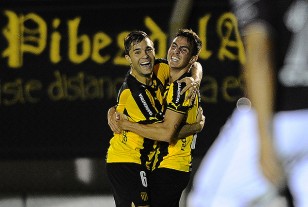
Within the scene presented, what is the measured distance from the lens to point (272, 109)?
173 centimetres

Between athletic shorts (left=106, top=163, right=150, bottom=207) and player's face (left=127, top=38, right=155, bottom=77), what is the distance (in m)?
0.48

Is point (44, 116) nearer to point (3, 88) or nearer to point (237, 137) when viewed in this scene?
point (3, 88)

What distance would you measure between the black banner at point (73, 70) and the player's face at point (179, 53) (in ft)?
10.3

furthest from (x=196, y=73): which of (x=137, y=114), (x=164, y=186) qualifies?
(x=164, y=186)

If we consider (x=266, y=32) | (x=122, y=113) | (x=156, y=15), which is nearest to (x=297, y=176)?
(x=266, y=32)

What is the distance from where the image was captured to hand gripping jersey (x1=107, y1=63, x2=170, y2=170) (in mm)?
4785

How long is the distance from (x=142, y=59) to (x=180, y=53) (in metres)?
0.20

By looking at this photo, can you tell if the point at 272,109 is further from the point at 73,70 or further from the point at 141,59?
the point at 73,70

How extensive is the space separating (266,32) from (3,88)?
6.52 meters

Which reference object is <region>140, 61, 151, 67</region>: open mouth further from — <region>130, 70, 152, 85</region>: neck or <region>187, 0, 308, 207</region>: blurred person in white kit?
<region>187, 0, 308, 207</region>: blurred person in white kit

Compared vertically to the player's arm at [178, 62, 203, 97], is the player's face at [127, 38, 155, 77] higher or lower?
higher

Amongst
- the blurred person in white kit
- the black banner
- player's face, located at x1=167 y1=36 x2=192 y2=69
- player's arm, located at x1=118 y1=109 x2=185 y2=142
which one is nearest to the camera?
the blurred person in white kit

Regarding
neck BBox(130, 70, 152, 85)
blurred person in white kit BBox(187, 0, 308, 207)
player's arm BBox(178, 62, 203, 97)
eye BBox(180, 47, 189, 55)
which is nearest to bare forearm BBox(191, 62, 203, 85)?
player's arm BBox(178, 62, 203, 97)

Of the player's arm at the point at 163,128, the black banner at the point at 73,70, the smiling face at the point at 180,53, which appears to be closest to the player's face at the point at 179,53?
the smiling face at the point at 180,53
